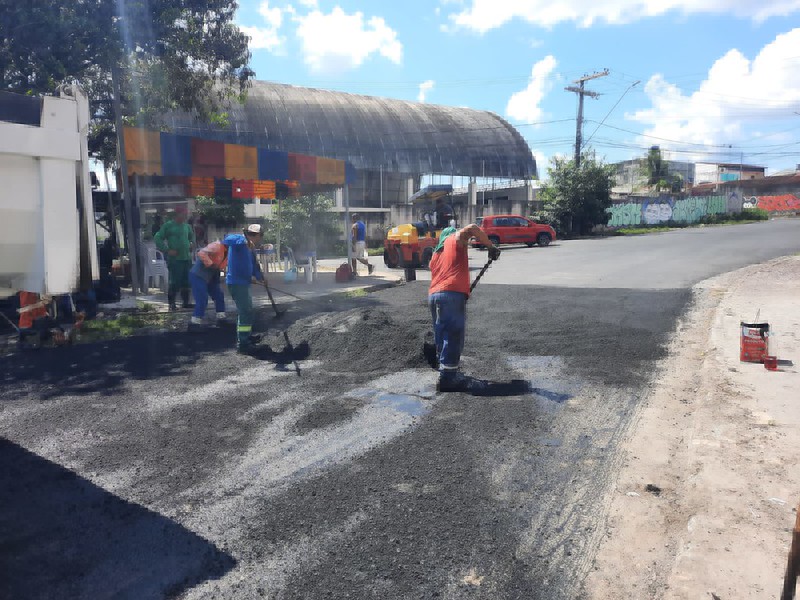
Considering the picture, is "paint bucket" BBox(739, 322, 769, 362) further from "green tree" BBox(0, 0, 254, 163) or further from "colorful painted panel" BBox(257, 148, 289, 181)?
"green tree" BBox(0, 0, 254, 163)

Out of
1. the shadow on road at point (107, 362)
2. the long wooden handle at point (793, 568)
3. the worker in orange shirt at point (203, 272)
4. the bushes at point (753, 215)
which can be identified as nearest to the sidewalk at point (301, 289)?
the worker in orange shirt at point (203, 272)

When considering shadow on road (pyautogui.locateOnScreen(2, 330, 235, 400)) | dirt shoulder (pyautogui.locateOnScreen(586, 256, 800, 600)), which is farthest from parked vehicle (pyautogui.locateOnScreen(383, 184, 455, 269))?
dirt shoulder (pyautogui.locateOnScreen(586, 256, 800, 600))

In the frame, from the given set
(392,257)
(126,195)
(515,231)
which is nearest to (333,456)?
(126,195)

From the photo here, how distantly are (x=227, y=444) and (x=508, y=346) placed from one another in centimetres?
425

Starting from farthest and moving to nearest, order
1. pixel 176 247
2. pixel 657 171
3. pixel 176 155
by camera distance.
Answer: pixel 657 171, pixel 176 155, pixel 176 247

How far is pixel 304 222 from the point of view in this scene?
87.9 feet

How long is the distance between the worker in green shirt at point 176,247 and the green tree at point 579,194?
2911 cm

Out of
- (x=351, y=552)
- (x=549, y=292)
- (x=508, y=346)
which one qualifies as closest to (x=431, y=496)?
(x=351, y=552)

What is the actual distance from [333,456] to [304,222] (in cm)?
2313

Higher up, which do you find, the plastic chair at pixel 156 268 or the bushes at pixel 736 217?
the bushes at pixel 736 217

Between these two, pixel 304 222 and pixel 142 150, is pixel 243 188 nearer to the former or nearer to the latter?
pixel 142 150

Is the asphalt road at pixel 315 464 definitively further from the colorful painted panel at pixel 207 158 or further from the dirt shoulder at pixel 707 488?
the colorful painted panel at pixel 207 158

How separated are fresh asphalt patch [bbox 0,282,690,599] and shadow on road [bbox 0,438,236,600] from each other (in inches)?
0.6

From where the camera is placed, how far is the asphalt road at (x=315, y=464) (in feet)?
9.87
